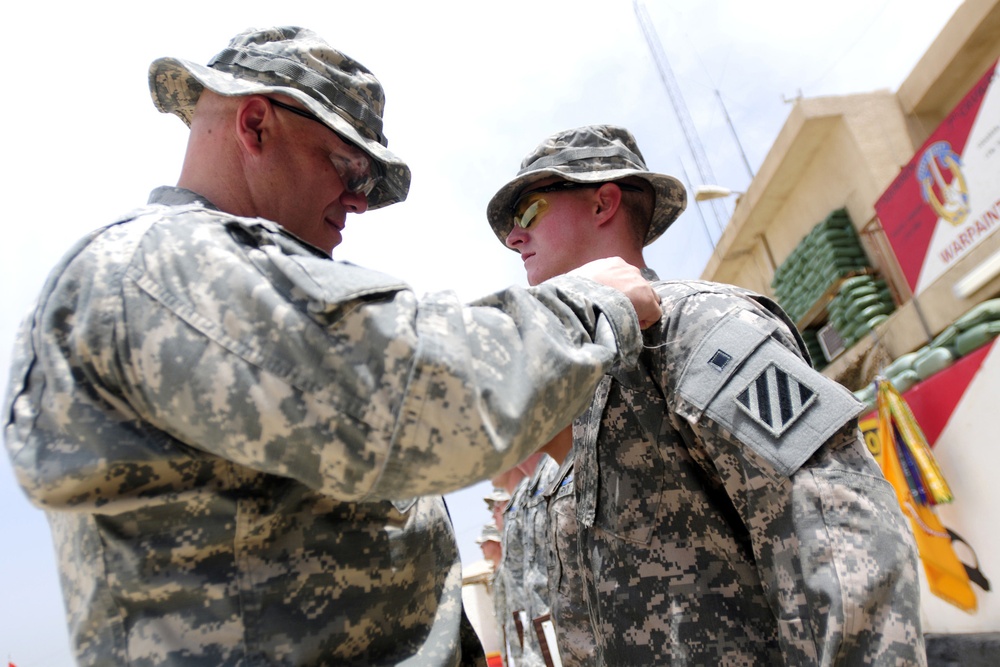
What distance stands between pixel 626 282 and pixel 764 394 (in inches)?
20.0

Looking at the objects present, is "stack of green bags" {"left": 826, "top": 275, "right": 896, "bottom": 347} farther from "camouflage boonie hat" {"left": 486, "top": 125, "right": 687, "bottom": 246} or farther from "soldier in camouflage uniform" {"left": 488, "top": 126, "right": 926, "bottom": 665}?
"soldier in camouflage uniform" {"left": 488, "top": 126, "right": 926, "bottom": 665}

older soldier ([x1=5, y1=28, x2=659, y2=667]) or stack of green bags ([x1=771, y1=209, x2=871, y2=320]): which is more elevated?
older soldier ([x1=5, y1=28, x2=659, y2=667])

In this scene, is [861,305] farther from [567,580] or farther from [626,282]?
[626,282]

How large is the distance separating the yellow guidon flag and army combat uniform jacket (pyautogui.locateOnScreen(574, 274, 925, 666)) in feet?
15.5

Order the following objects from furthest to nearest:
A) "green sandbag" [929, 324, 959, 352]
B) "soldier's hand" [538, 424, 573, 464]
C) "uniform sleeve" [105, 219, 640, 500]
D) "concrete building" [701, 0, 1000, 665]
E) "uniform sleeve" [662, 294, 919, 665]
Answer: "green sandbag" [929, 324, 959, 352], "concrete building" [701, 0, 1000, 665], "soldier's hand" [538, 424, 573, 464], "uniform sleeve" [662, 294, 919, 665], "uniform sleeve" [105, 219, 640, 500]

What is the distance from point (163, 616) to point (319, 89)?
124 cm

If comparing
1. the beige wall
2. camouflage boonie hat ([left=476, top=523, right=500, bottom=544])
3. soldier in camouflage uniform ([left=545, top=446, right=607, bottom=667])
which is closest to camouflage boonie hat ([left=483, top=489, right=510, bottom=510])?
camouflage boonie hat ([left=476, top=523, right=500, bottom=544])

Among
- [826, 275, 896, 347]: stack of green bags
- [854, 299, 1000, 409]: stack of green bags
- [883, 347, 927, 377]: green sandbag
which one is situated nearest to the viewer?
[854, 299, 1000, 409]: stack of green bags

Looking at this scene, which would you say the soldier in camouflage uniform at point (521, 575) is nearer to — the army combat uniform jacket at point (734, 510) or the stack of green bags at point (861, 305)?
the army combat uniform jacket at point (734, 510)

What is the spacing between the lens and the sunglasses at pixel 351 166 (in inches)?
67.3

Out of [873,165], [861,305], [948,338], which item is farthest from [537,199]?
[873,165]

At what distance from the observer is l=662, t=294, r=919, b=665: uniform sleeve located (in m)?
1.56

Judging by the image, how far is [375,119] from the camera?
6.16 ft

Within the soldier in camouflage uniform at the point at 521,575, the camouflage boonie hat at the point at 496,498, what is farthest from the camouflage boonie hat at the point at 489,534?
the soldier in camouflage uniform at the point at 521,575
